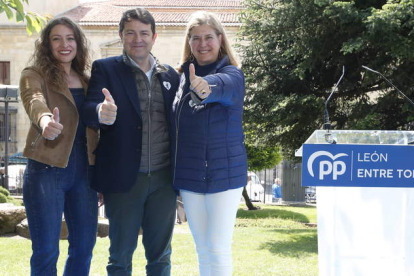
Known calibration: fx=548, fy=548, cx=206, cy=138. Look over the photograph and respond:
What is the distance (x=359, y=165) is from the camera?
8.25ft

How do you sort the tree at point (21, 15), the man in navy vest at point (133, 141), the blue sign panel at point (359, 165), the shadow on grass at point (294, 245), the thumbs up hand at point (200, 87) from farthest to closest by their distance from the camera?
1. the shadow on grass at point (294, 245)
2. the tree at point (21, 15)
3. the man in navy vest at point (133, 141)
4. the thumbs up hand at point (200, 87)
5. the blue sign panel at point (359, 165)

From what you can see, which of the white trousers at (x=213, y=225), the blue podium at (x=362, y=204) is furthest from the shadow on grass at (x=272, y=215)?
the blue podium at (x=362, y=204)

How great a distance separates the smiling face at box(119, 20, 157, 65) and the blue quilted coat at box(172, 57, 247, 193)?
375mm

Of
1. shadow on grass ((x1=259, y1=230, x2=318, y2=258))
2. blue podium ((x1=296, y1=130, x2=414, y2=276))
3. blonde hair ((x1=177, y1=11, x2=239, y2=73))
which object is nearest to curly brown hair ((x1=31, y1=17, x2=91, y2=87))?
blonde hair ((x1=177, y1=11, x2=239, y2=73))

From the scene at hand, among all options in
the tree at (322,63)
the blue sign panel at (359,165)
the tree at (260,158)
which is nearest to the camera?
the blue sign panel at (359,165)

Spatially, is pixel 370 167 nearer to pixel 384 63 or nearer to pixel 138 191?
pixel 138 191

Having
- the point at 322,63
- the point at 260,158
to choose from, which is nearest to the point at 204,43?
the point at 322,63

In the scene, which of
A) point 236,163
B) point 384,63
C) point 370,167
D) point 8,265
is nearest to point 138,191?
point 236,163

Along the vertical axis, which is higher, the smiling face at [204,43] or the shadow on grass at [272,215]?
the smiling face at [204,43]

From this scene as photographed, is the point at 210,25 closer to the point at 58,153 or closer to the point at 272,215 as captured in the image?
the point at 58,153

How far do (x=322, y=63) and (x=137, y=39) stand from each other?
6.62 meters

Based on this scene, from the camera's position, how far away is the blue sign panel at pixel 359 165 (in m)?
2.51

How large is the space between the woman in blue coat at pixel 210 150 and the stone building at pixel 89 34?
26129 millimetres

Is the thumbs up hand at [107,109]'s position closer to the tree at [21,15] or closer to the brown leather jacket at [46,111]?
the brown leather jacket at [46,111]
